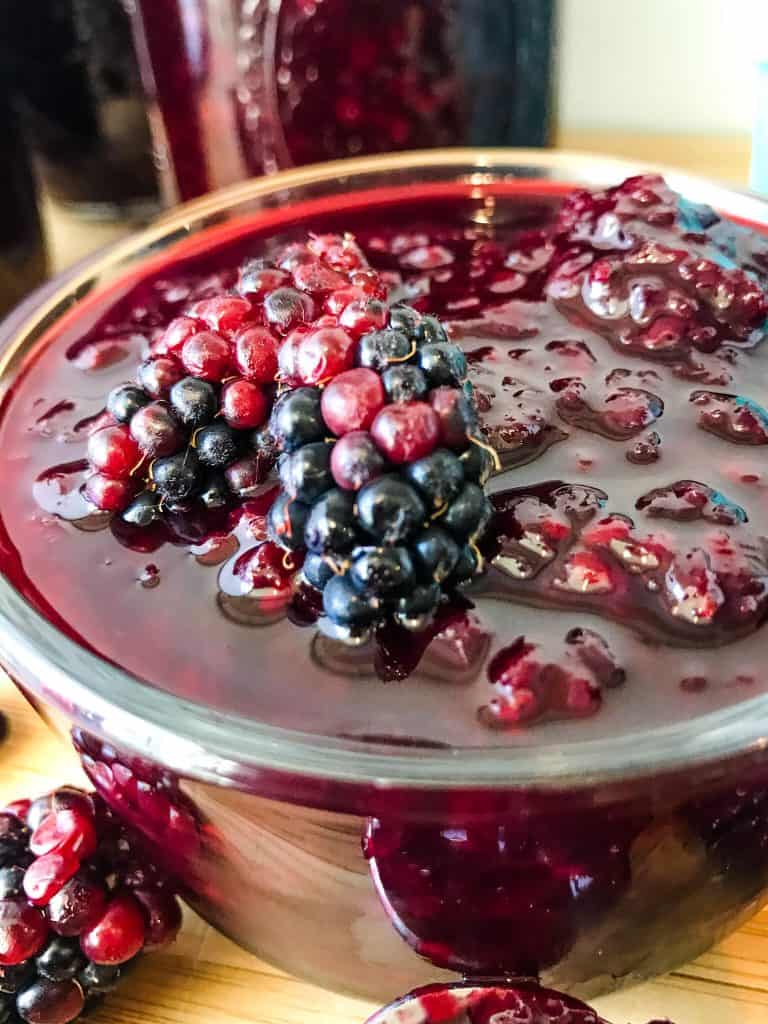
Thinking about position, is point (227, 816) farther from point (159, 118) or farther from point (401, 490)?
point (159, 118)

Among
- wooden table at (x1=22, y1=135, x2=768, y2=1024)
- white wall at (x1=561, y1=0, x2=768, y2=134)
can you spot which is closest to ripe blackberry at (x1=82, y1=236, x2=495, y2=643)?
wooden table at (x1=22, y1=135, x2=768, y2=1024)

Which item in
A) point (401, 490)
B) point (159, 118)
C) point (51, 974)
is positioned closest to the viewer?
point (401, 490)

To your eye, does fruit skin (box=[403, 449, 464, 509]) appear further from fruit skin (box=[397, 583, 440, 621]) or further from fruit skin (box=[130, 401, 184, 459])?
fruit skin (box=[130, 401, 184, 459])

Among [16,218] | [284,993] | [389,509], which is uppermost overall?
[389,509]

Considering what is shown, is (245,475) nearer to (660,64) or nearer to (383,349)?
(383,349)

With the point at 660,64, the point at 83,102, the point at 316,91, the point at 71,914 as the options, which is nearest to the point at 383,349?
the point at 71,914

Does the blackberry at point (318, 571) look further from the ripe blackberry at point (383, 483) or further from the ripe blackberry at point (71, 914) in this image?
the ripe blackberry at point (71, 914)

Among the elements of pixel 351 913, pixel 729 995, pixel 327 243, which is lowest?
pixel 729 995

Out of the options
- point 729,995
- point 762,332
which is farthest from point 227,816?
point 762,332
